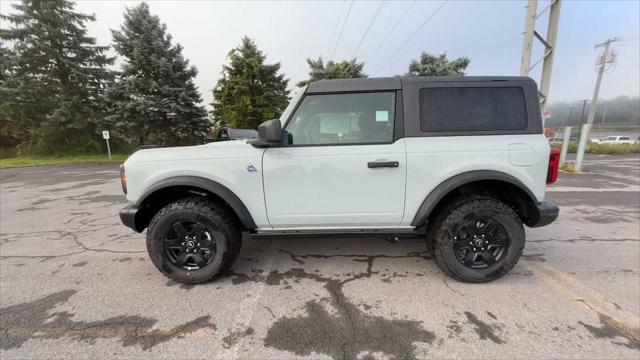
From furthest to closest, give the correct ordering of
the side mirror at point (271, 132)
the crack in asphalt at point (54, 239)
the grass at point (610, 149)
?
the grass at point (610, 149) < the crack in asphalt at point (54, 239) < the side mirror at point (271, 132)

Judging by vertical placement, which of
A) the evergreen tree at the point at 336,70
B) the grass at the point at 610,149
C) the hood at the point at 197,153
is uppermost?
the evergreen tree at the point at 336,70

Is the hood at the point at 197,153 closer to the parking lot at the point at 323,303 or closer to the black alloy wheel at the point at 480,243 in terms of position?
the parking lot at the point at 323,303

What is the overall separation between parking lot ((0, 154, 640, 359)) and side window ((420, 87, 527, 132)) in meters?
1.52

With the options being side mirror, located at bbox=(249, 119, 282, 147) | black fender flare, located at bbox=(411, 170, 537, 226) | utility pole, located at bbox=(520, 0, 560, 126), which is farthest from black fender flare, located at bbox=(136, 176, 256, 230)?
Result: utility pole, located at bbox=(520, 0, 560, 126)

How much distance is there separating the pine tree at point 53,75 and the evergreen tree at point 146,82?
284 centimetres

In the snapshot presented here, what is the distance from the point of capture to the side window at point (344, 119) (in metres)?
2.50

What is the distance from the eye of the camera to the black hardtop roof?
249cm

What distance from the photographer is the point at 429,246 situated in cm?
265

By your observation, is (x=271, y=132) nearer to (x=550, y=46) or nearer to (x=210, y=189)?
(x=210, y=189)

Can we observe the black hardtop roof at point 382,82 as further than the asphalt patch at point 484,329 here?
Yes

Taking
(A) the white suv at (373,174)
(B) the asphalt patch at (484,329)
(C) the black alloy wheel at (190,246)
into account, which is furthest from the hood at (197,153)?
(B) the asphalt patch at (484,329)

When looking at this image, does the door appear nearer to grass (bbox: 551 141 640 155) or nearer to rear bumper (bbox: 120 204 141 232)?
rear bumper (bbox: 120 204 141 232)

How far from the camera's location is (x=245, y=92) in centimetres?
2178

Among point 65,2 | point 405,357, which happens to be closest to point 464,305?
point 405,357
